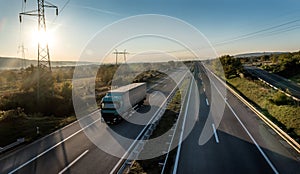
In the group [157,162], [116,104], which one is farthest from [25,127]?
[157,162]

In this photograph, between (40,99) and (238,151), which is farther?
(40,99)

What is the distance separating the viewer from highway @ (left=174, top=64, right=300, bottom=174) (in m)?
11.2

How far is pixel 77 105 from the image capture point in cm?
2772

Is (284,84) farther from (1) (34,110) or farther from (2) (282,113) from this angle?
(1) (34,110)

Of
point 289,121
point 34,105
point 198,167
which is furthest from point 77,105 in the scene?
point 289,121

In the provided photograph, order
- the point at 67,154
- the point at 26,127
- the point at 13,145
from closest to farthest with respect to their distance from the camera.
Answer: the point at 67,154 < the point at 13,145 < the point at 26,127

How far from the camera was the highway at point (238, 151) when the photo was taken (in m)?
11.2

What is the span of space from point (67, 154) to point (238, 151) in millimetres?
11083

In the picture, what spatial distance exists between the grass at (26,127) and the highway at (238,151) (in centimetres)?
1198

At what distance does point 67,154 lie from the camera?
1312 centimetres

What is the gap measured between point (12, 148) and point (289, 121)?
2259cm

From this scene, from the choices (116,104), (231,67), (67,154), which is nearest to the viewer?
(67,154)

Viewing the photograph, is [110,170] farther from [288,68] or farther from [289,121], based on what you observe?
[288,68]

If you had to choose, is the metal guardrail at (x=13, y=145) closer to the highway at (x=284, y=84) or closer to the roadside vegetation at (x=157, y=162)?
the roadside vegetation at (x=157, y=162)
